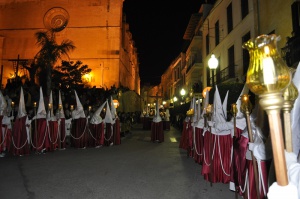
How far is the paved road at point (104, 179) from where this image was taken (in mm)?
5199

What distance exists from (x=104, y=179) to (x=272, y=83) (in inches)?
234

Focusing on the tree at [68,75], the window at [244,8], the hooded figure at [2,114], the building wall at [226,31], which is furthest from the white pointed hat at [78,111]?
the tree at [68,75]

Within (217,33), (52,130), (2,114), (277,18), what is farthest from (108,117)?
(217,33)

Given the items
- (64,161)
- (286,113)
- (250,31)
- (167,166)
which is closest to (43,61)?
(64,161)

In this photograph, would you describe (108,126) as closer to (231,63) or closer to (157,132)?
(157,132)

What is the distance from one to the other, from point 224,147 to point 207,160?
0.59 m

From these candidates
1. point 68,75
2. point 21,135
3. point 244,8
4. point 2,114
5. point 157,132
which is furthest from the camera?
point 68,75

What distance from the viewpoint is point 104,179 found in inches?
251

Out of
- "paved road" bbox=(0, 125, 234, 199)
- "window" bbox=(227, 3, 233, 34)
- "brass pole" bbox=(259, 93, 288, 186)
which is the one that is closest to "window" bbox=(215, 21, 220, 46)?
"window" bbox=(227, 3, 233, 34)

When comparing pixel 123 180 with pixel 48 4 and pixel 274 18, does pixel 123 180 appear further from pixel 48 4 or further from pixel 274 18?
pixel 48 4

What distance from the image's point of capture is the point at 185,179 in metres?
6.45

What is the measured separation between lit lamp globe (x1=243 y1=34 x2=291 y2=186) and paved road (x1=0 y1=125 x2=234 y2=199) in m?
4.24

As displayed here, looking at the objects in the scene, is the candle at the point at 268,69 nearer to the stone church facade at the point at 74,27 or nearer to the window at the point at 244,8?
the window at the point at 244,8

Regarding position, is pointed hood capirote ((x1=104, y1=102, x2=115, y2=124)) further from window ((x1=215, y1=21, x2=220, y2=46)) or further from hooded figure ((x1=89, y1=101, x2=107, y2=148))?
window ((x1=215, y1=21, x2=220, y2=46))
